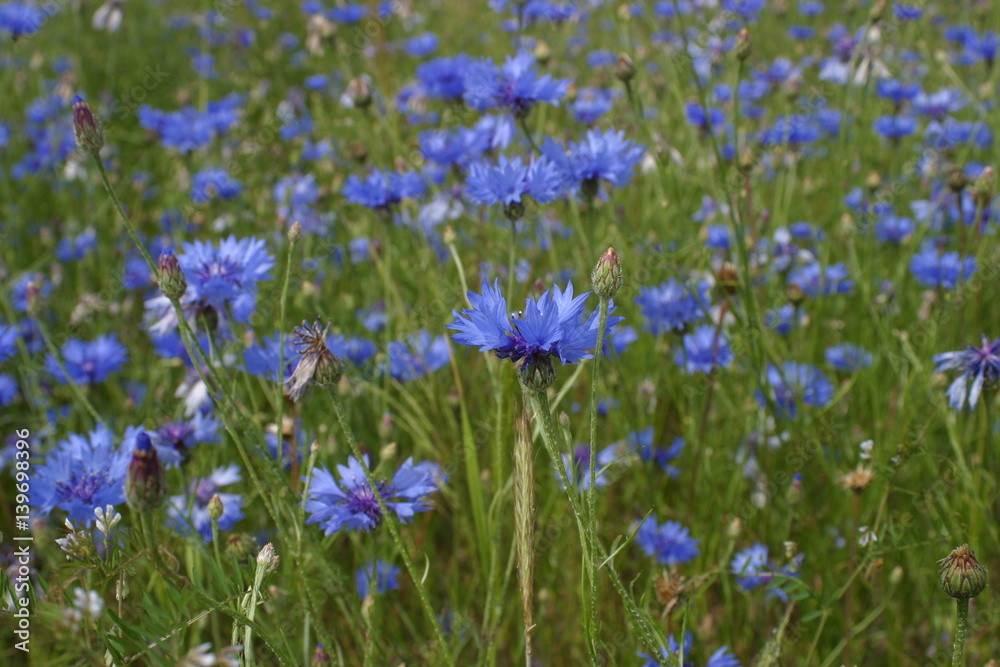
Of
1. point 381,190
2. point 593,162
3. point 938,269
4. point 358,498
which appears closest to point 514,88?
point 593,162

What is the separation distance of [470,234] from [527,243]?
0.24 meters

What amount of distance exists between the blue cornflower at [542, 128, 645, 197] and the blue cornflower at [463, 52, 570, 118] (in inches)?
4.8

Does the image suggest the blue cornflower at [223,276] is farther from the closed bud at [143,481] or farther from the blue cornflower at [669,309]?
the blue cornflower at [669,309]

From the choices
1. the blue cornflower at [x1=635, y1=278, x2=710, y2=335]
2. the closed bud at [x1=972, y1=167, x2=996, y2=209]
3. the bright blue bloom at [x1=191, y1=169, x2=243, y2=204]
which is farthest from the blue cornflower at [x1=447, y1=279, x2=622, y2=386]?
the bright blue bloom at [x1=191, y1=169, x2=243, y2=204]

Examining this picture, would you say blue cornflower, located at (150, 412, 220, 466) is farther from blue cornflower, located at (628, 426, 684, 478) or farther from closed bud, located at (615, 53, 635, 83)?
closed bud, located at (615, 53, 635, 83)

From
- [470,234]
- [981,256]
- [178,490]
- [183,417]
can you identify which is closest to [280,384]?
[183,417]

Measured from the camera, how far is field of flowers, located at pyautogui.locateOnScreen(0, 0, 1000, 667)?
3.28ft

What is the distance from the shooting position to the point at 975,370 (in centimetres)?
124

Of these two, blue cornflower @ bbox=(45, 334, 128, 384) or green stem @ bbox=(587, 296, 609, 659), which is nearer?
green stem @ bbox=(587, 296, 609, 659)

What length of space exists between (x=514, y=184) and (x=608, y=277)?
20.3 inches

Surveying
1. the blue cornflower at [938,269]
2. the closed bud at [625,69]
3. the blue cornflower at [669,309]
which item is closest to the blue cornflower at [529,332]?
the blue cornflower at [669,309]

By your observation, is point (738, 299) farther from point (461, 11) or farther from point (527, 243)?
point (461, 11)

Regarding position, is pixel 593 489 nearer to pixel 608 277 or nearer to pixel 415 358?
pixel 608 277

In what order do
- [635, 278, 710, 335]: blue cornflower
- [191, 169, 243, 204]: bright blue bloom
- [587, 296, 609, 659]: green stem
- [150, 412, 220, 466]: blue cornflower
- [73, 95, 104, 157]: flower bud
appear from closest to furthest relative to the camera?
[587, 296, 609, 659]: green stem < [73, 95, 104, 157]: flower bud < [150, 412, 220, 466]: blue cornflower < [635, 278, 710, 335]: blue cornflower < [191, 169, 243, 204]: bright blue bloom
